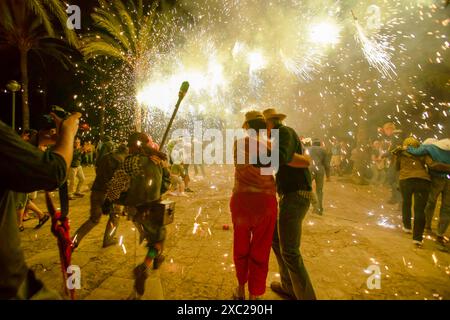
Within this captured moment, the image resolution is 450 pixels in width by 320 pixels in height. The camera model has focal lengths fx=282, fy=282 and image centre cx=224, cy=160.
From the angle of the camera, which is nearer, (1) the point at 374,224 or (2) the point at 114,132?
(1) the point at 374,224

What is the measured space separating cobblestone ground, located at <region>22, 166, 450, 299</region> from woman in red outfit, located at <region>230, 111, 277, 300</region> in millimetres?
550

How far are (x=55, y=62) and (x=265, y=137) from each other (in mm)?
25647

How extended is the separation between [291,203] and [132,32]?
1637 cm

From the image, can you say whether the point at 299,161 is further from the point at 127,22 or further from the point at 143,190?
the point at 127,22

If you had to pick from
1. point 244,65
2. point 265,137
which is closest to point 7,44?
point 244,65

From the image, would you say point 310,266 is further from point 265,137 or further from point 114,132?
point 114,132

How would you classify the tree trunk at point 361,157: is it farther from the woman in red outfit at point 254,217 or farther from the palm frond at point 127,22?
the palm frond at point 127,22

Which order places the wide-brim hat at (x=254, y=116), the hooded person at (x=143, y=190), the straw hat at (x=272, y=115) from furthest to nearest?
the hooded person at (x=143, y=190) < the straw hat at (x=272, y=115) < the wide-brim hat at (x=254, y=116)

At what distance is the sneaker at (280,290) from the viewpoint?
3493mm

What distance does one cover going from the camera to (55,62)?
2308cm

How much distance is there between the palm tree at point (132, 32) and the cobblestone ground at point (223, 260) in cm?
1246

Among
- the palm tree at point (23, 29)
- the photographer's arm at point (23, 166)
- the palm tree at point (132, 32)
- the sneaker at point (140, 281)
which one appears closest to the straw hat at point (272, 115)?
the sneaker at point (140, 281)

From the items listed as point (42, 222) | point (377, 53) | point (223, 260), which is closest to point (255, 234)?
point (223, 260)

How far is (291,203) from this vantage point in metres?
3.21
